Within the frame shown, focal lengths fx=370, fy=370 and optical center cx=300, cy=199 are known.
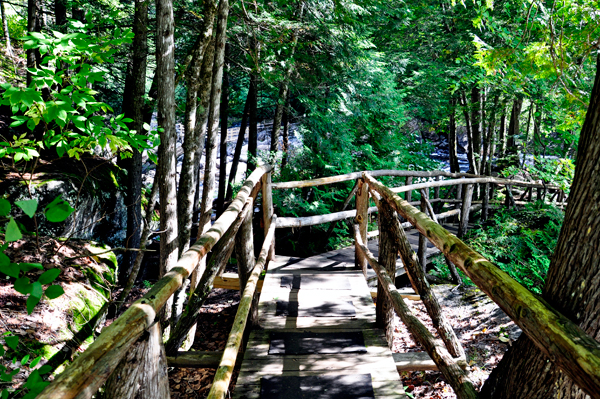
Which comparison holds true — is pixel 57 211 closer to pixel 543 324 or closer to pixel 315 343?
pixel 543 324

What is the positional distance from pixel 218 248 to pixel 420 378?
10.7 ft

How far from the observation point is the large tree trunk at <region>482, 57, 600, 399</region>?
1.59m

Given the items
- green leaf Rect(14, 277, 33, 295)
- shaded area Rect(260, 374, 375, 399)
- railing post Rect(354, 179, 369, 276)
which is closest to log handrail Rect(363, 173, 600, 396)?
shaded area Rect(260, 374, 375, 399)

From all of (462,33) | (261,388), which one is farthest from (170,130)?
(462,33)

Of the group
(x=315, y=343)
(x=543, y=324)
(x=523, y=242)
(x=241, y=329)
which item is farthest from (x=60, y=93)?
(x=523, y=242)

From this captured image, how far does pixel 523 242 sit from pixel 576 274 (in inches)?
265

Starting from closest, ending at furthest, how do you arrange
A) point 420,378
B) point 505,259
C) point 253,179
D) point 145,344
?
point 145,344 → point 253,179 → point 420,378 → point 505,259

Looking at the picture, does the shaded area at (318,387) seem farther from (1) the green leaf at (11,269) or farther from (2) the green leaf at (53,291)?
(1) the green leaf at (11,269)

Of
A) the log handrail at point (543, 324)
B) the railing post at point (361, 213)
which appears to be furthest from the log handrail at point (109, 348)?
the railing post at point (361, 213)

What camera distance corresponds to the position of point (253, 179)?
4020 mm

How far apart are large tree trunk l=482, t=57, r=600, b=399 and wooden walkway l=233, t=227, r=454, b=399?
3.49 ft

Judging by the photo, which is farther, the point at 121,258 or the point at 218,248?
the point at 121,258

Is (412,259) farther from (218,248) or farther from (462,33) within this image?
(462,33)

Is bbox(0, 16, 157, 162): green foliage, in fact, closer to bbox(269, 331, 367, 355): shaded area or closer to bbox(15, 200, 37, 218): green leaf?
bbox(15, 200, 37, 218): green leaf
